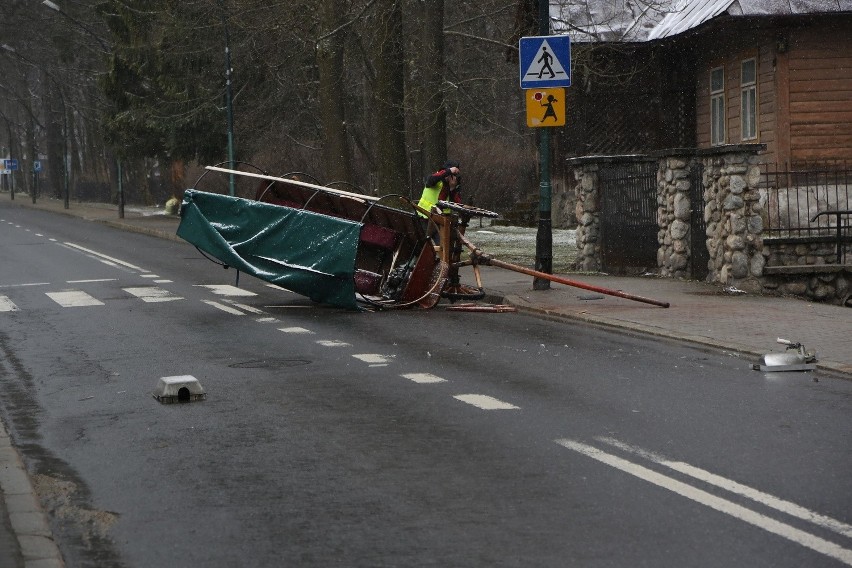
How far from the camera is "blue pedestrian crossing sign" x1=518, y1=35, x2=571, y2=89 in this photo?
1892 centimetres

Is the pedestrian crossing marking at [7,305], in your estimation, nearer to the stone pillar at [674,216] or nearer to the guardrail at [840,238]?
the stone pillar at [674,216]

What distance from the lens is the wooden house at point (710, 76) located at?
2775 cm

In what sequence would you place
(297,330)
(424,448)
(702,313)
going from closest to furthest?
(424,448), (297,330), (702,313)

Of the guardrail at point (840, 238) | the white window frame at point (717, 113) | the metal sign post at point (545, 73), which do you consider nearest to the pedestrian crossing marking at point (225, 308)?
the metal sign post at point (545, 73)

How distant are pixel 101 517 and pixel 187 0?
39614 mm

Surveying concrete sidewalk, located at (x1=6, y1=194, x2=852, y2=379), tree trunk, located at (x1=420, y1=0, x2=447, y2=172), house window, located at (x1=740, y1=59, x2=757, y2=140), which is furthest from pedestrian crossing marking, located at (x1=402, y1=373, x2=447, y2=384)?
house window, located at (x1=740, y1=59, x2=757, y2=140)

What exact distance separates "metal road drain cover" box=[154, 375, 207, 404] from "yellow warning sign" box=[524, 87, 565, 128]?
9.47 meters

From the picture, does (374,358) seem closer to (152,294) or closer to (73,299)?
(73,299)

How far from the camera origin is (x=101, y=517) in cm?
688

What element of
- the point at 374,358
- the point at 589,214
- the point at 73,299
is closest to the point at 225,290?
the point at 73,299

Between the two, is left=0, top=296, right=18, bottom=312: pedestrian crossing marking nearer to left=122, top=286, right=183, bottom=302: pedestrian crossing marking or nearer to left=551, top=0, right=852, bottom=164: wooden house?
left=122, top=286, right=183, bottom=302: pedestrian crossing marking

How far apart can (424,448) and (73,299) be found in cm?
1226

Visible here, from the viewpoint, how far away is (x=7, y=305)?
1900 cm

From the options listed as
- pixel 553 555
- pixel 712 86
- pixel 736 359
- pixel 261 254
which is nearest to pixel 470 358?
pixel 736 359
